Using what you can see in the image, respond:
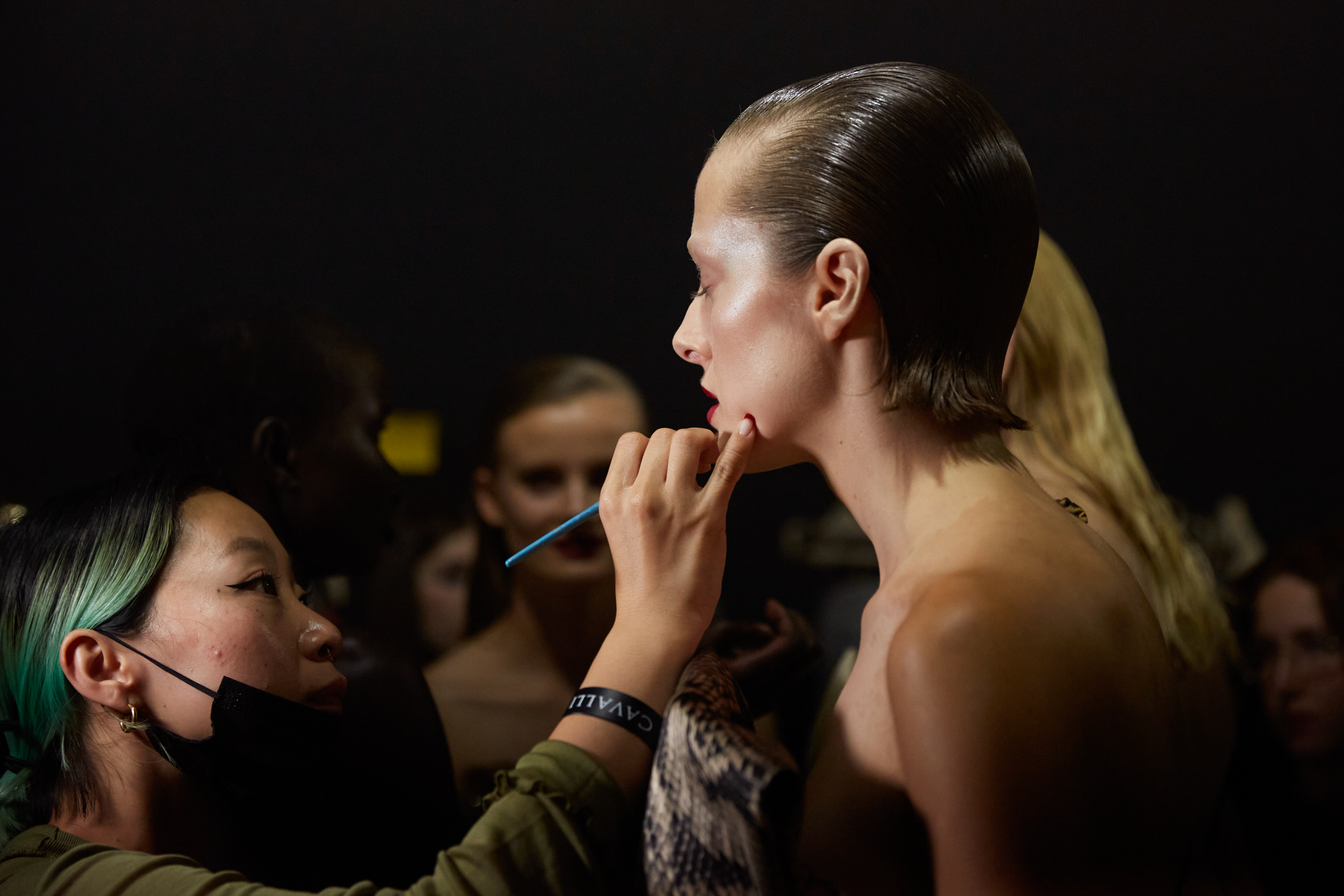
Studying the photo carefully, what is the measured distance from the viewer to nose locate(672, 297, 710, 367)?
109cm

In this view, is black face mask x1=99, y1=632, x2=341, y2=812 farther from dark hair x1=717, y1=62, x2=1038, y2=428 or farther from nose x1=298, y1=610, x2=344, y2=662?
dark hair x1=717, y1=62, x2=1038, y2=428

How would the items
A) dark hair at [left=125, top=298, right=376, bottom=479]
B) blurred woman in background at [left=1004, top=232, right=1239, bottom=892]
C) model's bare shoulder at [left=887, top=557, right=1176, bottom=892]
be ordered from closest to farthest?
model's bare shoulder at [left=887, top=557, right=1176, bottom=892] → blurred woman in background at [left=1004, top=232, right=1239, bottom=892] → dark hair at [left=125, top=298, right=376, bottom=479]

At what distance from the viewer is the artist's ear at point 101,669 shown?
1.14 m

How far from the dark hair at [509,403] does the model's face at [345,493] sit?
215mm

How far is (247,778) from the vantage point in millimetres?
1172

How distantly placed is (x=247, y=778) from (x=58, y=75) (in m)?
1.38

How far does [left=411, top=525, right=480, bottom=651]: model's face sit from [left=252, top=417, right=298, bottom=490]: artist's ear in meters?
0.36

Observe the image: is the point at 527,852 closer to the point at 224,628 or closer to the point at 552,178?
the point at 224,628

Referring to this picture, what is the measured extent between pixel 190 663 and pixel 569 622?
76cm

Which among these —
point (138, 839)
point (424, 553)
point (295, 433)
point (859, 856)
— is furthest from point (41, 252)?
point (859, 856)

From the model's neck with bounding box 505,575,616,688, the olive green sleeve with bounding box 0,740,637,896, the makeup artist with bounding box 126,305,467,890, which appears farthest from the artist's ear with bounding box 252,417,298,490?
the olive green sleeve with bounding box 0,740,637,896

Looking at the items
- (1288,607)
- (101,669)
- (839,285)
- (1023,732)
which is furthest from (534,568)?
(1288,607)

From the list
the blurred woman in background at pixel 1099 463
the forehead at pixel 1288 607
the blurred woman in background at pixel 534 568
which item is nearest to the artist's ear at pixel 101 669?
the blurred woman in background at pixel 534 568

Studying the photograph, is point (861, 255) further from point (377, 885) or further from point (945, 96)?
→ point (377, 885)
